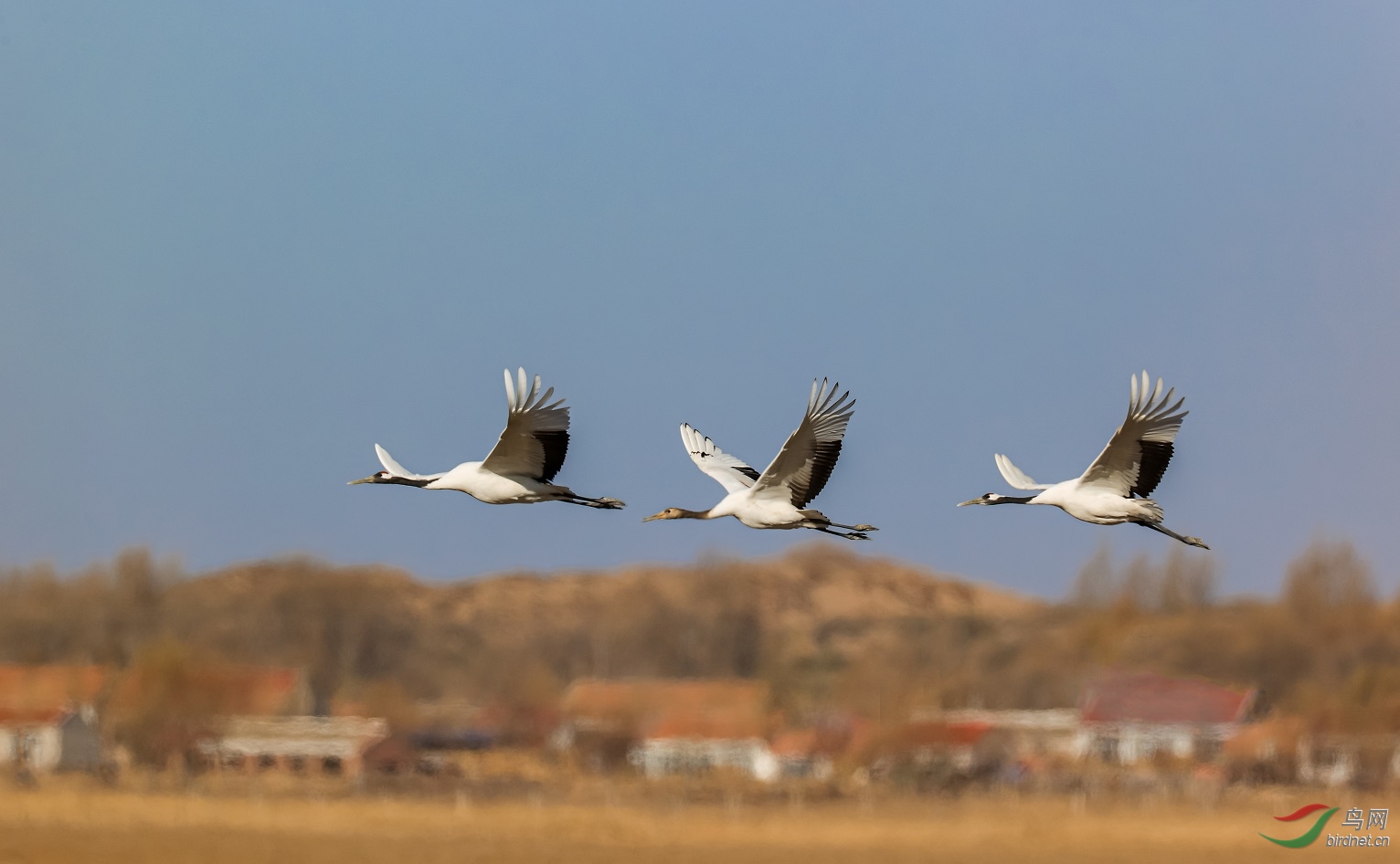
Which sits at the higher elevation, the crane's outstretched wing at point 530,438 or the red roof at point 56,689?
the crane's outstretched wing at point 530,438

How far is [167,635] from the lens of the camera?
207 feet

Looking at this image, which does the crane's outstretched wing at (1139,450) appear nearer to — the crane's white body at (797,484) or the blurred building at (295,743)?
the crane's white body at (797,484)

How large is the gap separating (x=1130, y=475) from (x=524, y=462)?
8.22m

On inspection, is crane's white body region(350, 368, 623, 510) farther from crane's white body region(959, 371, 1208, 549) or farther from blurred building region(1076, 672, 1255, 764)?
blurred building region(1076, 672, 1255, 764)

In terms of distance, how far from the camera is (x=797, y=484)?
27.3m

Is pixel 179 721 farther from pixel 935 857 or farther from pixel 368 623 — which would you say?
pixel 935 857

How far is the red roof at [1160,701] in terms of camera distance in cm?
6381

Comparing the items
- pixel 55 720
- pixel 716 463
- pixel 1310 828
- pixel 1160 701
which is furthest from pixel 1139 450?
pixel 55 720

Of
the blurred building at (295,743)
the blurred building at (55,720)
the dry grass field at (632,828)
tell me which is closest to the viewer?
the dry grass field at (632,828)

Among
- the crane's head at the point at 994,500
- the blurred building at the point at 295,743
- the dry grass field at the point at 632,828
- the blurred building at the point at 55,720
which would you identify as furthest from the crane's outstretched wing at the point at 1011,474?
the blurred building at the point at 55,720

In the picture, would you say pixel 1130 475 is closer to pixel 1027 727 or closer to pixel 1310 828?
pixel 1310 828

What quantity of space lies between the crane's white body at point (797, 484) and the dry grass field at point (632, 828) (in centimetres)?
2441

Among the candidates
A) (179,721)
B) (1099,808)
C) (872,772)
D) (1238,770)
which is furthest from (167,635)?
(1238,770)

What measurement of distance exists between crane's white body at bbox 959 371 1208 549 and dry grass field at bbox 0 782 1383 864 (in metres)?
26.2
